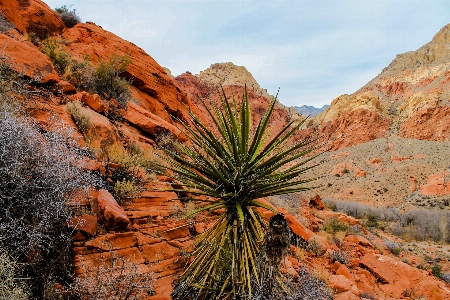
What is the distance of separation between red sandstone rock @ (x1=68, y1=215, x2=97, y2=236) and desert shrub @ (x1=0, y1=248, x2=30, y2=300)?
0.80 m

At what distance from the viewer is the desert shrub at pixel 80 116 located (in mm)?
6176

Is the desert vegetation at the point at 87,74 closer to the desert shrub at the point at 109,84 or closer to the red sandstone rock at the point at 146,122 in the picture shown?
the desert shrub at the point at 109,84

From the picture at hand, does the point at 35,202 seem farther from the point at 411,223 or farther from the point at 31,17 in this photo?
the point at 411,223

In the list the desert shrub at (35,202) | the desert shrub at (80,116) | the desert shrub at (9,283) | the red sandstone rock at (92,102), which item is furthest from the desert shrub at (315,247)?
the red sandstone rock at (92,102)

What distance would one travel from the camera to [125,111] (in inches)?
349

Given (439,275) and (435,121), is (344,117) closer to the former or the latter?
(435,121)

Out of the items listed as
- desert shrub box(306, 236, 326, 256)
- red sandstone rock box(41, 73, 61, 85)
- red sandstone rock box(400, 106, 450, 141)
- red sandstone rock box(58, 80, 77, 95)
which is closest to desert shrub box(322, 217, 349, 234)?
desert shrub box(306, 236, 326, 256)

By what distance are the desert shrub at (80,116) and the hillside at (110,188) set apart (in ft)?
0.08

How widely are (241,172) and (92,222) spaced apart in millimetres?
2179

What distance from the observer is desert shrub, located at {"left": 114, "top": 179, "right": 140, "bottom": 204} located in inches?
194

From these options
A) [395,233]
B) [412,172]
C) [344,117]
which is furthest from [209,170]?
[344,117]

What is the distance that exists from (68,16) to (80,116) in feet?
31.0

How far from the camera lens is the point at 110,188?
4.97 meters

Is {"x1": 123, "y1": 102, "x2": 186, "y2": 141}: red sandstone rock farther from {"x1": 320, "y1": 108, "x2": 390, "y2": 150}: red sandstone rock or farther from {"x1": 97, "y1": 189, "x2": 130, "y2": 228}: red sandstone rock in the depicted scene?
{"x1": 320, "y1": 108, "x2": 390, "y2": 150}: red sandstone rock
